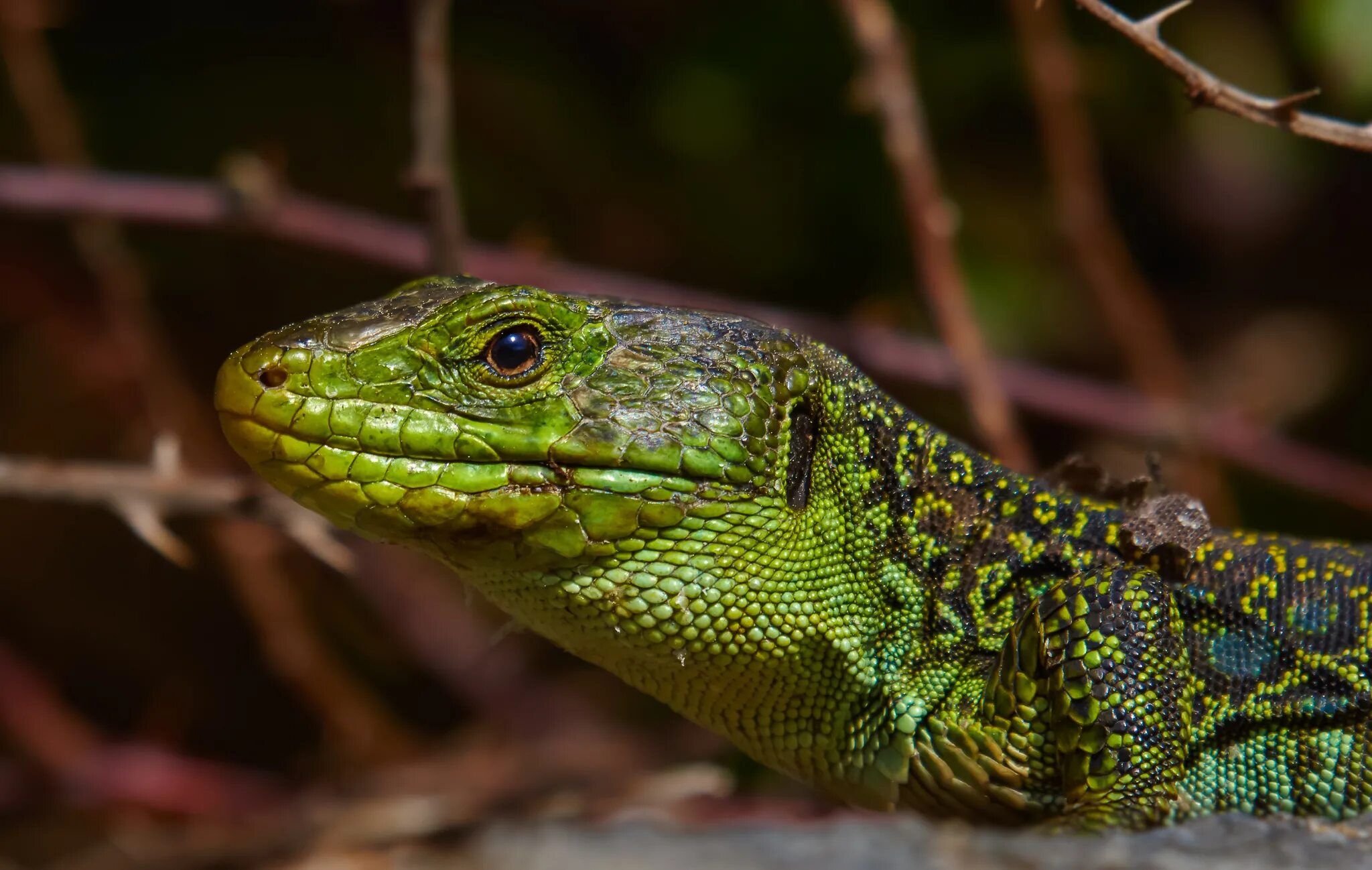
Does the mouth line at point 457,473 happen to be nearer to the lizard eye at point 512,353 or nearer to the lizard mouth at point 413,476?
the lizard mouth at point 413,476

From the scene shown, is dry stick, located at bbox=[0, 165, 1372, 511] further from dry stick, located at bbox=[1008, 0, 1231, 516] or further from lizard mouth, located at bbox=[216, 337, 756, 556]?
lizard mouth, located at bbox=[216, 337, 756, 556]

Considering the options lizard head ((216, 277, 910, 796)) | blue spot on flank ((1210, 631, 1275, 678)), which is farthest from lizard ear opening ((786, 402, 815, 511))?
blue spot on flank ((1210, 631, 1275, 678))

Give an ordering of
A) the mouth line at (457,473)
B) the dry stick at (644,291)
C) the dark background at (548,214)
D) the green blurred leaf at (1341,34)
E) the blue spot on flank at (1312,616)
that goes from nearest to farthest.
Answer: the mouth line at (457,473) → the blue spot on flank at (1312,616) → the dry stick at (644,291) → the green blurred leaf at (1341,34) → the dark background at (548,214)

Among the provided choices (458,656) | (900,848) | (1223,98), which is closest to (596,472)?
(900,848)

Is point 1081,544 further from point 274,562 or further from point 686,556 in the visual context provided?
point 274,562

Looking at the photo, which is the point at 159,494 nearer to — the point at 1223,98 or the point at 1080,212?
the point at 1223,98

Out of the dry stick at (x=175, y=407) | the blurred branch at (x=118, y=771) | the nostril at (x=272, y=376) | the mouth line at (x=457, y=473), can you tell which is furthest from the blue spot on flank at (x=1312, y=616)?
the blurred branch at (x=118, y=771)
